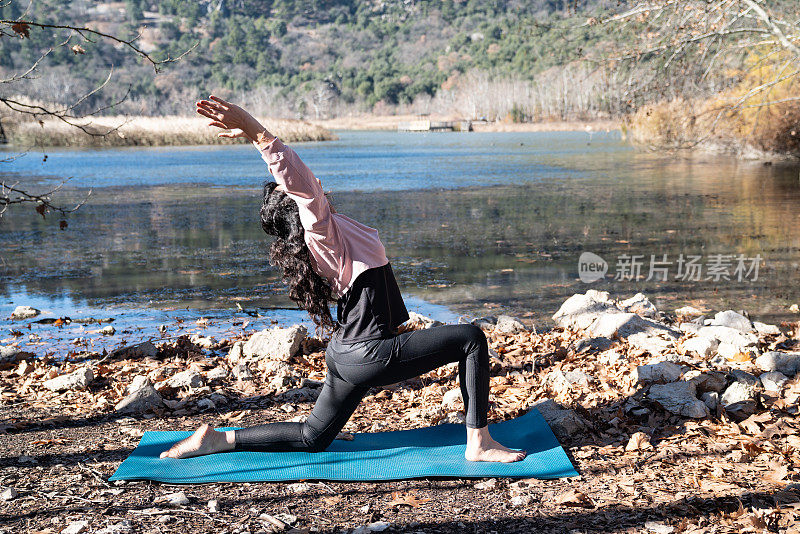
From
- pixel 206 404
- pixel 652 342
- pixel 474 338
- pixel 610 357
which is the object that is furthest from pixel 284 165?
pixel 652 342

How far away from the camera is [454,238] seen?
1480 cm

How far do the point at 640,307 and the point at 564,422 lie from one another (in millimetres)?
4107

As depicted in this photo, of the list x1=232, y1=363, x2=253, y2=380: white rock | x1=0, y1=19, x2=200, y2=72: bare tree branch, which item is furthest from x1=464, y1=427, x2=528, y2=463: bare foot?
x1=0, y1=19, x2=200, y2=72: bare tree branch

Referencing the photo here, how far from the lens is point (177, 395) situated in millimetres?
5855

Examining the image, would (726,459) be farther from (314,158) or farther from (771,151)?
(314,158)

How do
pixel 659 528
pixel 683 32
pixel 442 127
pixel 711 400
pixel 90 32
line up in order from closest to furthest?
1. pixel 659 528
2. pixel 711 400
3. pixel 90 32
4. pixel 683 32
5. pixel 442 127

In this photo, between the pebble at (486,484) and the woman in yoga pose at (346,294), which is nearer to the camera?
the woman in yoga pose at (346,294)

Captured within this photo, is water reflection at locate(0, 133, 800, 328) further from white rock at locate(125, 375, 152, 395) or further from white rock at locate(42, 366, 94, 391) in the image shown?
white rock at locate(125, 375, 152, 395)

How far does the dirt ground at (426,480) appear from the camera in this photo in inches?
150

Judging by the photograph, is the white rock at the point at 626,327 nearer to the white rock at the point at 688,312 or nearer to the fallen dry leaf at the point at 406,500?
the white rock at the point at 688,312

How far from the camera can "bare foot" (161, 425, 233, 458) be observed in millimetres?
4555

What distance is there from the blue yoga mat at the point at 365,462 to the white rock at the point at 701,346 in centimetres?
210

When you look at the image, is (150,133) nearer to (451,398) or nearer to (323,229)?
(451,398)

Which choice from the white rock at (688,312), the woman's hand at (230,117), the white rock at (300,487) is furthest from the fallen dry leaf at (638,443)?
the white rock at (688,312)
